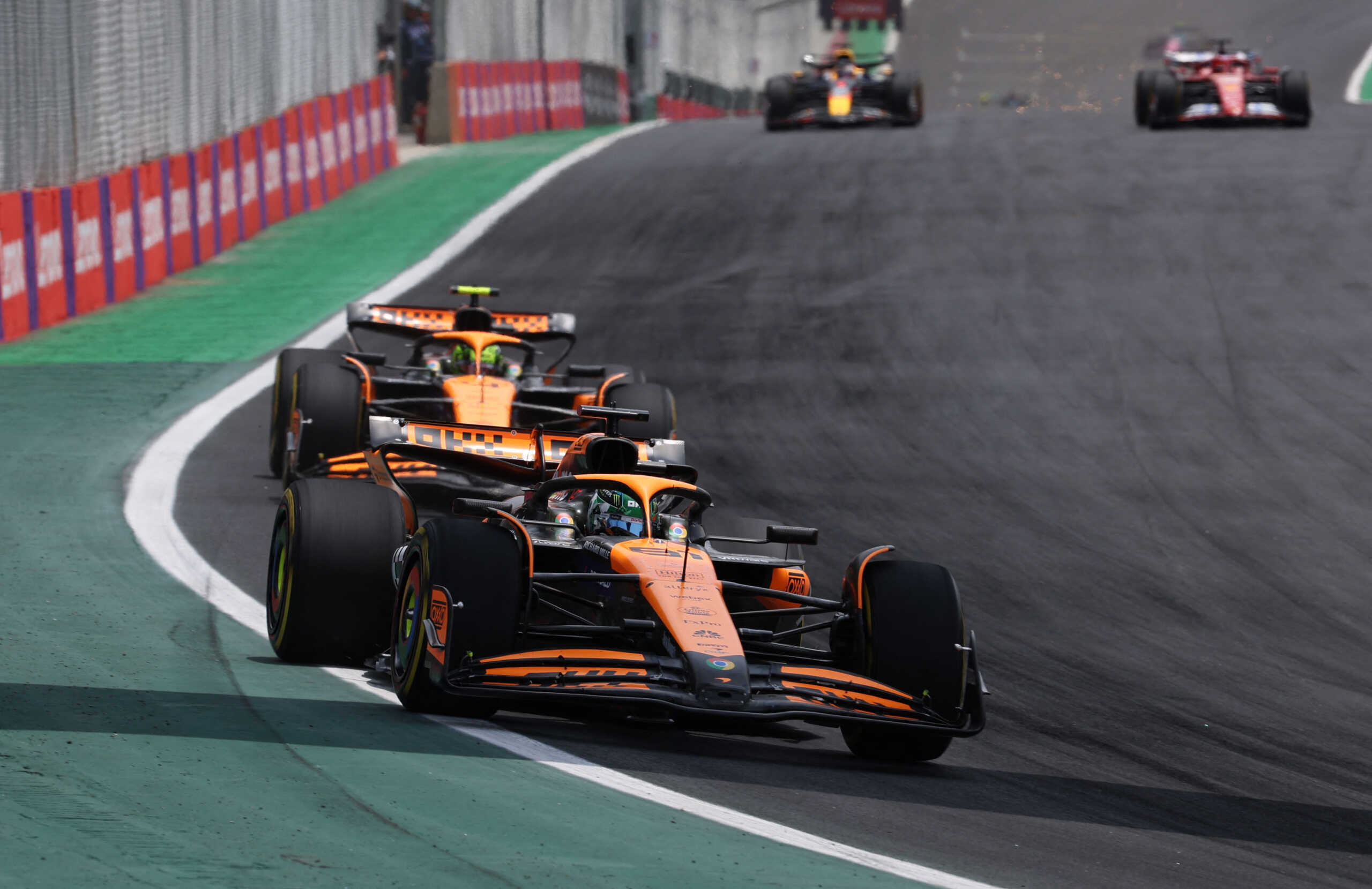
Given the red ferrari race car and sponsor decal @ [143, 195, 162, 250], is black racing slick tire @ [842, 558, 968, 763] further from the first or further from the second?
the red ferrari race car

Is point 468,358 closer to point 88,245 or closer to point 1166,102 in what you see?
point 88,245

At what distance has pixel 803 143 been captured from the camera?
31.1 metres

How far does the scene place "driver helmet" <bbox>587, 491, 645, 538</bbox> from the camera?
860 cm

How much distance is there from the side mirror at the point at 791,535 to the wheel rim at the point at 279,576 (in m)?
2.12

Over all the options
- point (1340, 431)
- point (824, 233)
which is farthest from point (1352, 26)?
point (1340, 431)

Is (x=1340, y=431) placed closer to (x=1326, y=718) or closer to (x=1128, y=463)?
(x=1128, y=463)

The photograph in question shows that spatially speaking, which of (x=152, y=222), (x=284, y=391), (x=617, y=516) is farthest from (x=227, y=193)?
(x=617, y=516)

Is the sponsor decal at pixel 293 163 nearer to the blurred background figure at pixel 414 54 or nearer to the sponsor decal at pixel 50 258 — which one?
the sponsor decal at pixel 50 258

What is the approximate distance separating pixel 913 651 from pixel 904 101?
26.9 m

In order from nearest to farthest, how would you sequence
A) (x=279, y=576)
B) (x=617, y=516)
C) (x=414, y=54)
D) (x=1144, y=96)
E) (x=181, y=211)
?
(x=617, y=516)
(x=279, y=576)
(x=181, y=211)
(x=1144, y=96)
(x=414, y=54)

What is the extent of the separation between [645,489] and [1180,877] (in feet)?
11.0

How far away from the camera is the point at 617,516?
28.4 feet

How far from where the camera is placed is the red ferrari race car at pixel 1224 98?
1229 inches

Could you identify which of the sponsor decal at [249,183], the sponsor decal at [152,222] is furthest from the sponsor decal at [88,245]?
the sponsor decal at [249,183]
